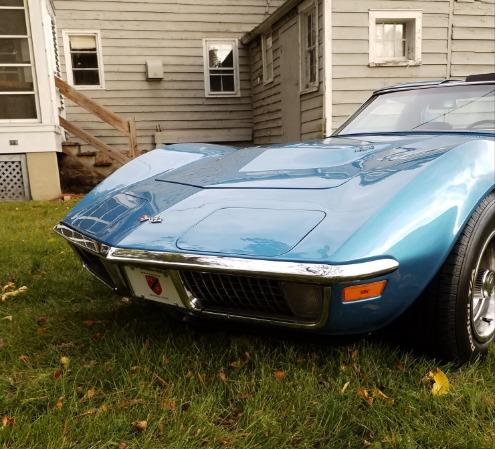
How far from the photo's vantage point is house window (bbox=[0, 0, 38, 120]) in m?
7.37

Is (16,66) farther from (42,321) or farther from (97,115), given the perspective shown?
(42,321)

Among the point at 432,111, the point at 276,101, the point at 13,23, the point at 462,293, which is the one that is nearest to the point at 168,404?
the point at 462,293

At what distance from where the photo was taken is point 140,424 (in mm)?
1579

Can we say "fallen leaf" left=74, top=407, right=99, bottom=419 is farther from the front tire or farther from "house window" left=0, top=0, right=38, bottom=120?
"house window" left=0, top=0, right=38, bottom=120

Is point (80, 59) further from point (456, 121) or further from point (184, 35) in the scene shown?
point (456, 121)

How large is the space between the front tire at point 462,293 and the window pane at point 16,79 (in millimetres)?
7340

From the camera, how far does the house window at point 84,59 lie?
32.9 feet

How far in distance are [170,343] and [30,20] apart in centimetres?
691

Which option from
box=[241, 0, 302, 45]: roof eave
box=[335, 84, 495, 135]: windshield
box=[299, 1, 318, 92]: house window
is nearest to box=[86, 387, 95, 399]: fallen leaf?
box=[335, 84, 495, 135]: windshield

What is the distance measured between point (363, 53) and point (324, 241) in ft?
23.4

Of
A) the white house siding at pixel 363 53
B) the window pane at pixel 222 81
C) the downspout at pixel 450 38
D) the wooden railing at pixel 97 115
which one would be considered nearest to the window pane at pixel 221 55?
the window pane at pixel 222 81

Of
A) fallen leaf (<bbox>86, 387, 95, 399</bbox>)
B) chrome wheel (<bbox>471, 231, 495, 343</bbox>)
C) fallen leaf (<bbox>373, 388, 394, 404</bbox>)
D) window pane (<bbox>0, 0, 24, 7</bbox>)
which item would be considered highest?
window pane (<bbox>0, 0, 24, 7</bbox>)

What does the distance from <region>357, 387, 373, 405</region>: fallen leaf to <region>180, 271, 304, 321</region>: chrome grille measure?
381 mm

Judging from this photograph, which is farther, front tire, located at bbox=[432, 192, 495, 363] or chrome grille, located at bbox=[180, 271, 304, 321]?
front tire, located at bbox=[432, 192, 495, 363]
